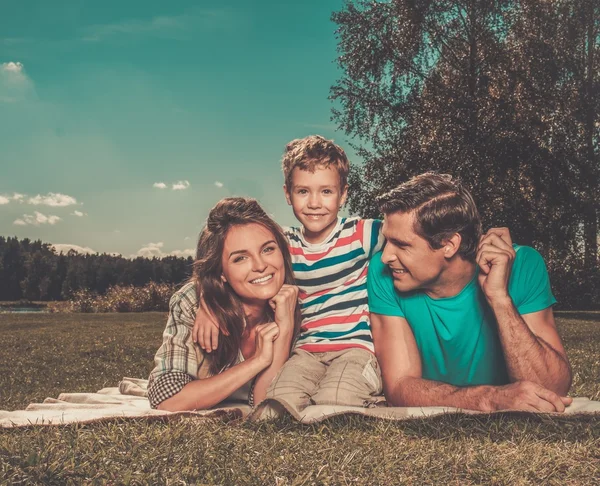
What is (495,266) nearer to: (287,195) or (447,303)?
(447,303)

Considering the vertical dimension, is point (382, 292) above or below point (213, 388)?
above

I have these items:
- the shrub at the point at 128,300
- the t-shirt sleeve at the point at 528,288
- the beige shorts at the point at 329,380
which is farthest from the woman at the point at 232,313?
the shrub at the point at 128,300

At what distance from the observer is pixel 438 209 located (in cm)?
413

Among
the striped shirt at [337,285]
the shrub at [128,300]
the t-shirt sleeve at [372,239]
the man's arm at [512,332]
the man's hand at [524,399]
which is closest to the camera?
the man's hand at [524,399]

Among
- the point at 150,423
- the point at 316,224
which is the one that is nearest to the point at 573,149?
the point at 316,224

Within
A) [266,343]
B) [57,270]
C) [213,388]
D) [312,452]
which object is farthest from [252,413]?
[57,270]

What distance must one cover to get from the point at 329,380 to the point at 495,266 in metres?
1.25

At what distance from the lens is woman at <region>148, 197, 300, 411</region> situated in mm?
4102

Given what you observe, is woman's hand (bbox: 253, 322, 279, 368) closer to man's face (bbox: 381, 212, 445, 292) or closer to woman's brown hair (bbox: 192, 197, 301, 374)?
woman's brown hair (bbox: 192, 197, 301, 374)

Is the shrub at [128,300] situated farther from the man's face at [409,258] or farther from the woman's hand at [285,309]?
the man's face at [409,258]

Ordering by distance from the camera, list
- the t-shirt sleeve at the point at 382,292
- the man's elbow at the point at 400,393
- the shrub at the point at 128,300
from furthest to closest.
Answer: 1. the shrub at the point at 128,300
2. the t-shirt sleeve at the point at 382,292
3. the man's elbow at the point at 400,393

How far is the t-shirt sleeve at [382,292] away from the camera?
4273 millimetres

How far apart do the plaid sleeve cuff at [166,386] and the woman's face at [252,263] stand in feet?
2.29

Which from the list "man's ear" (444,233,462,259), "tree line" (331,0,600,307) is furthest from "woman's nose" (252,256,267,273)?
"tree line" (331,0,600,307)
